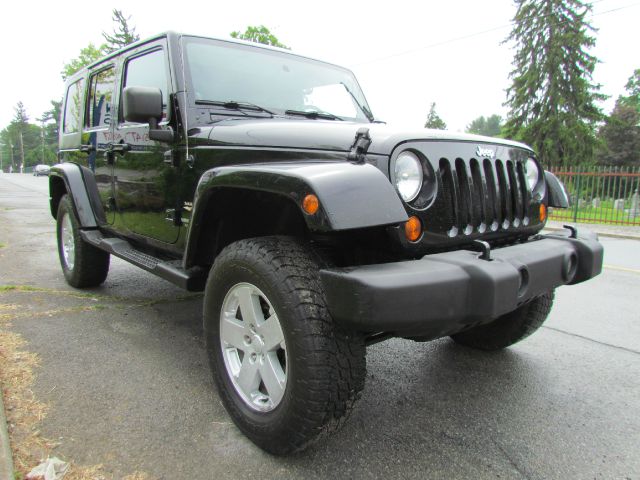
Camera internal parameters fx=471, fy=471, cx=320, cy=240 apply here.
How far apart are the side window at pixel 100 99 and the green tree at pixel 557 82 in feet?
90.0

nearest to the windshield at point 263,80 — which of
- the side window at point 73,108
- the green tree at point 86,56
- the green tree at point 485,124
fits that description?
the side window at point 73,108

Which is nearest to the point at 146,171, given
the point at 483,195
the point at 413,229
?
the point at 413,229

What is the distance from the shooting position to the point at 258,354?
208cm

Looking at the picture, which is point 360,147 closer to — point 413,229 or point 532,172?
point 413,229

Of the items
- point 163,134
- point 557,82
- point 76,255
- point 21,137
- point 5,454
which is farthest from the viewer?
point 21,137

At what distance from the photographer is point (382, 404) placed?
2.50 meters

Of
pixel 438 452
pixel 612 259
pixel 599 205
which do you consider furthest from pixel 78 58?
pixel 438 452

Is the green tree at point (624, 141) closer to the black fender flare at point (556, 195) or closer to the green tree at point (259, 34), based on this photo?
the green tree at point (259, 34)

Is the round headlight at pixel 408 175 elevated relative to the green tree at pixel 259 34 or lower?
lower

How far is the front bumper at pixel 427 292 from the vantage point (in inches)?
62.5

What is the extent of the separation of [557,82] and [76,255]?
1191 inches

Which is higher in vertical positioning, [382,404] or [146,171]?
[146,171]

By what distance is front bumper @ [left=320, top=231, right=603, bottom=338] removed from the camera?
1.59 metres

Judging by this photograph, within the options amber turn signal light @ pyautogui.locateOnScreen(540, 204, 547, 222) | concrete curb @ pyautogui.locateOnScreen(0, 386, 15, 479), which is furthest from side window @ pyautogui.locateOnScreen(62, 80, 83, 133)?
amber turn signal light @ pyautogui.locateOnScreen(540, 204, 547, 222)
